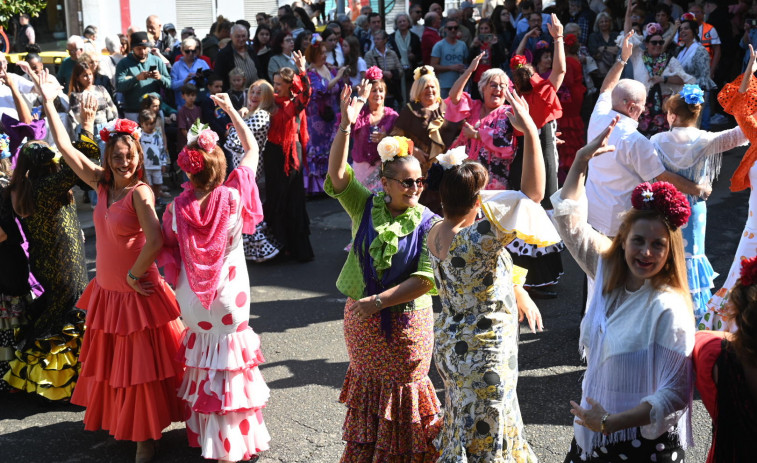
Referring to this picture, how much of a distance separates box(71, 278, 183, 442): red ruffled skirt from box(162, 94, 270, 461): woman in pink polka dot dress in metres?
0.16

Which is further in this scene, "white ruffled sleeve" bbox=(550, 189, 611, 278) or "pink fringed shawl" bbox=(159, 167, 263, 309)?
"pink fringed shawl" bbox=(159, 167, 263, 309)

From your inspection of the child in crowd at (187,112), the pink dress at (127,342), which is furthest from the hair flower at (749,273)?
the child in crowd at (187,112)

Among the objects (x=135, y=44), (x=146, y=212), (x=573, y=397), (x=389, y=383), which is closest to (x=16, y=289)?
(x=146, y=212)

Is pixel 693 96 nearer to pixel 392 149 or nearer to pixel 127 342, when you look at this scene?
pixel 392 149

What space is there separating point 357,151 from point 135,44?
19.6 ft

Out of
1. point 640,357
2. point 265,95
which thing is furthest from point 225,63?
point 640,357

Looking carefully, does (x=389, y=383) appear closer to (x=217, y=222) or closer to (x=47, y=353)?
(x=217, y=222)

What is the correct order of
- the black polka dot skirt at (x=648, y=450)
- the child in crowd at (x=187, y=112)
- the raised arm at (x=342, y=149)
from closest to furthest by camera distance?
the black polka dot skirt at (x=648, y=450), the raised arm at (x=342, y=149), the child in crowd at (x=187, y=112)

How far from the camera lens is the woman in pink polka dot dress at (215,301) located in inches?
168

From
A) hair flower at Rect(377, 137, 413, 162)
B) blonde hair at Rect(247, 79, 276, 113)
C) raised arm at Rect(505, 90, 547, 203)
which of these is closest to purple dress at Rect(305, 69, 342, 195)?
Answer: blonde hair at Rect(247, 79, 276, 113)

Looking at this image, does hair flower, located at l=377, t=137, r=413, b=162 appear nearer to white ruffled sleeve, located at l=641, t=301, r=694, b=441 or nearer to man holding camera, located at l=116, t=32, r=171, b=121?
white ruffled sleeve, located at l=641, t=301, r=694, b=441

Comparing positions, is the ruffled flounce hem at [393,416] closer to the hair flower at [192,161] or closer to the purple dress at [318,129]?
the hair flower at [192,161]

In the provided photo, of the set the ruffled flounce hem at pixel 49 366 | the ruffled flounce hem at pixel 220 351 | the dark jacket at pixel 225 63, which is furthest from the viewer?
the dark jacket at pixel 225 63

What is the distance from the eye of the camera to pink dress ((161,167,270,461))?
14.0ft
